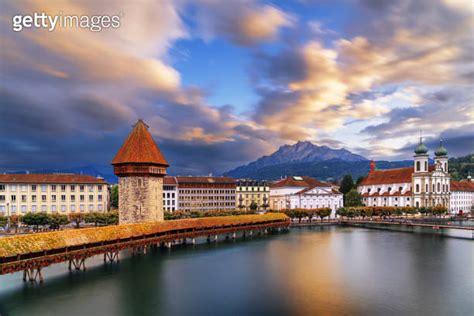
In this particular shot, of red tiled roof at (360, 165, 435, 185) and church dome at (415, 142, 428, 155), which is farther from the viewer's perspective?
red tiled roof at (360, 165, 435, 185)

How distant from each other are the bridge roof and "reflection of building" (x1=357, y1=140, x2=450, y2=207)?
7078 centimetres

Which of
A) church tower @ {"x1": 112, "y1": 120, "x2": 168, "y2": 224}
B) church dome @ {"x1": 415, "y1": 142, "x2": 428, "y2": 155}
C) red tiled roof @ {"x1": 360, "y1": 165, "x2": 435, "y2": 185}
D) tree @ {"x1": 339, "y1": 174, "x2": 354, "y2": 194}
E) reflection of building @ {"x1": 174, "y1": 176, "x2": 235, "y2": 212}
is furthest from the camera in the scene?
tree @ {"x1": 339, "y1": 174, "x2": 354, "y2": 194}

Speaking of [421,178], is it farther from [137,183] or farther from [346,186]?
[137,183]

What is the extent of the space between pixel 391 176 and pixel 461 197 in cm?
2242

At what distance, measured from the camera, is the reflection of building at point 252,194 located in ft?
322

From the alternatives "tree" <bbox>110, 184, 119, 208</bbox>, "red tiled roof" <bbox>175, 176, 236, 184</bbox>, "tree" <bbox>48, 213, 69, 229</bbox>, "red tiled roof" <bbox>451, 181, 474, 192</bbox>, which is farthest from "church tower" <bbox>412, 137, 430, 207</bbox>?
"tree" <bbox>48, 213, 69, 229</bbox>

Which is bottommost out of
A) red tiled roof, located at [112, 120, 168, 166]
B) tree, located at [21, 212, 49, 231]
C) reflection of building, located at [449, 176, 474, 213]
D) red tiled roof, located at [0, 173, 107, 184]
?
reflection of building, located at [449, 176, 474, 213]

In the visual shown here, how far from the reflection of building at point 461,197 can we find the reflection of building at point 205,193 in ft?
206

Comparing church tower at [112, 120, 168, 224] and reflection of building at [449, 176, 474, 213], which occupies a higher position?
church tower at [112, 120, 168, 224]

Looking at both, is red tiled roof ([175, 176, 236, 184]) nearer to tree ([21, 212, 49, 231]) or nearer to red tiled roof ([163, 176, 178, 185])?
red tiled roof ([163, 176, 178, 185])

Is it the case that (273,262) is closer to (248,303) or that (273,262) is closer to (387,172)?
(248,303)

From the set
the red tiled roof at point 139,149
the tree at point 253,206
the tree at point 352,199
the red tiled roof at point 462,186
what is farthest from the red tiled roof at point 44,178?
the red tiled roof at point 462,186

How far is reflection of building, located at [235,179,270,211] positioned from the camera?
322ft

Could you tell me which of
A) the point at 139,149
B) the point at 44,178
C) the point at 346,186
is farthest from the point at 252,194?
the point at 139,149
